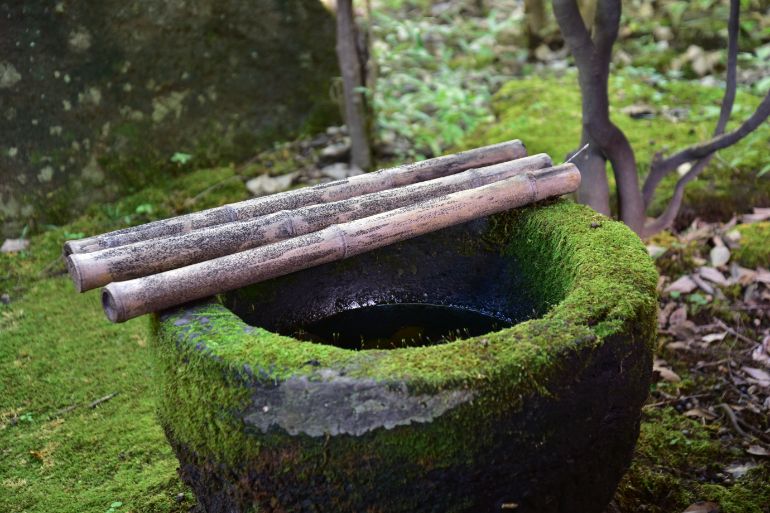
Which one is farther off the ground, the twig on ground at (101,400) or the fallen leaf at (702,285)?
the twig on ground at (101,400)

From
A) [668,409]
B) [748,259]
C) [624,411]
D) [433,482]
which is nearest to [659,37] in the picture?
[748,259]

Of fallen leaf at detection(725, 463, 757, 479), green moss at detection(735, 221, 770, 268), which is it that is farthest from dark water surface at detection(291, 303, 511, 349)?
green moss at detection(735, 221, 770, 268)

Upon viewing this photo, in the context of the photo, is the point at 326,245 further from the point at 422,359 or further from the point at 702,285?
the point at 702,285

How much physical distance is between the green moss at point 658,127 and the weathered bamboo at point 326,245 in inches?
74.7

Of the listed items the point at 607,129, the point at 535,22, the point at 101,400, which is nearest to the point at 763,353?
the point at 607,129

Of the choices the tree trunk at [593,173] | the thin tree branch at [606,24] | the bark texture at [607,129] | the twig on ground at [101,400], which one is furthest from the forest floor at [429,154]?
the thin tree branch at [606,24]

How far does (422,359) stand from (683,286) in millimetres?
2629

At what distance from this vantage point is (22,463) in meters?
3.30

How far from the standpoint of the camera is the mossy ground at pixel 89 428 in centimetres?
298

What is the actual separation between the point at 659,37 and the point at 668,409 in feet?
15.7

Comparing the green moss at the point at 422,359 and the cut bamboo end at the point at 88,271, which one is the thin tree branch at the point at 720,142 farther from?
the cut bamboo end at the point at 88,271

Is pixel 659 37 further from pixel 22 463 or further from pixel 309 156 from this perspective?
pixel 22 463

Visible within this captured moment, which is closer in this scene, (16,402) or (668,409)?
(668,409)

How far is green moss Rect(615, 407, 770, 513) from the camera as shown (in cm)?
287
